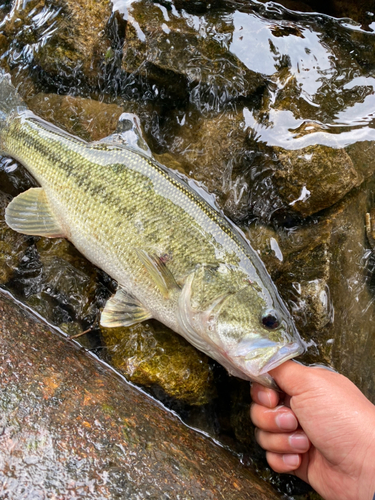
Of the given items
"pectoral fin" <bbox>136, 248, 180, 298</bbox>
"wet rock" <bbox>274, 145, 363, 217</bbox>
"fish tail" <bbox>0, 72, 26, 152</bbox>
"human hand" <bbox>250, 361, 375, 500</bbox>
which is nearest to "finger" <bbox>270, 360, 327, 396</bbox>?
"human hand" <bbox>250, 361, 375, 500</bbox>

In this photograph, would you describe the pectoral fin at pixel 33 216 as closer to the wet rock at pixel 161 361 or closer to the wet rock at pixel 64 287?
the wet rock at pixel 64 287

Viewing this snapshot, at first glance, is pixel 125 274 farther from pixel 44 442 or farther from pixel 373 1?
pixel 373 1

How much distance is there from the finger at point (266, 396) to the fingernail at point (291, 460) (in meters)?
0.45

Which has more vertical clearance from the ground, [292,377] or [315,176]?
[315,176]

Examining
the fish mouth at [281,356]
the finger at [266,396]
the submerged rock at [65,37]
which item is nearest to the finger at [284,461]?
the finger at [266,396]

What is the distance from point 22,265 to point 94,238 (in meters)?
0.90

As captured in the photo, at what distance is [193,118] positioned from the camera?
11.2 ft

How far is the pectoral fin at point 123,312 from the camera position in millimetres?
2957

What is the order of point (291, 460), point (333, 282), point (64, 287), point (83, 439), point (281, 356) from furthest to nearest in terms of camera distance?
1. point (64, 287)
2. point (333, 282)
3. point (291, 460)
4. point (281, 356)
5. point (83, 439)

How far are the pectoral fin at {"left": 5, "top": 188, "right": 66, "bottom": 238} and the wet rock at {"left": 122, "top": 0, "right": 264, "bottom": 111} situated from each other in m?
1.41

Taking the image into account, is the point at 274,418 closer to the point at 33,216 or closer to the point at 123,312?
the point at 123,312

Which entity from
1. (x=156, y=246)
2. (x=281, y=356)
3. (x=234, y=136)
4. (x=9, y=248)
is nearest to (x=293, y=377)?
(x=281, y=356)

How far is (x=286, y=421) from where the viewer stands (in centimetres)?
273

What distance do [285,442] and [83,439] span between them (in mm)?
1473
